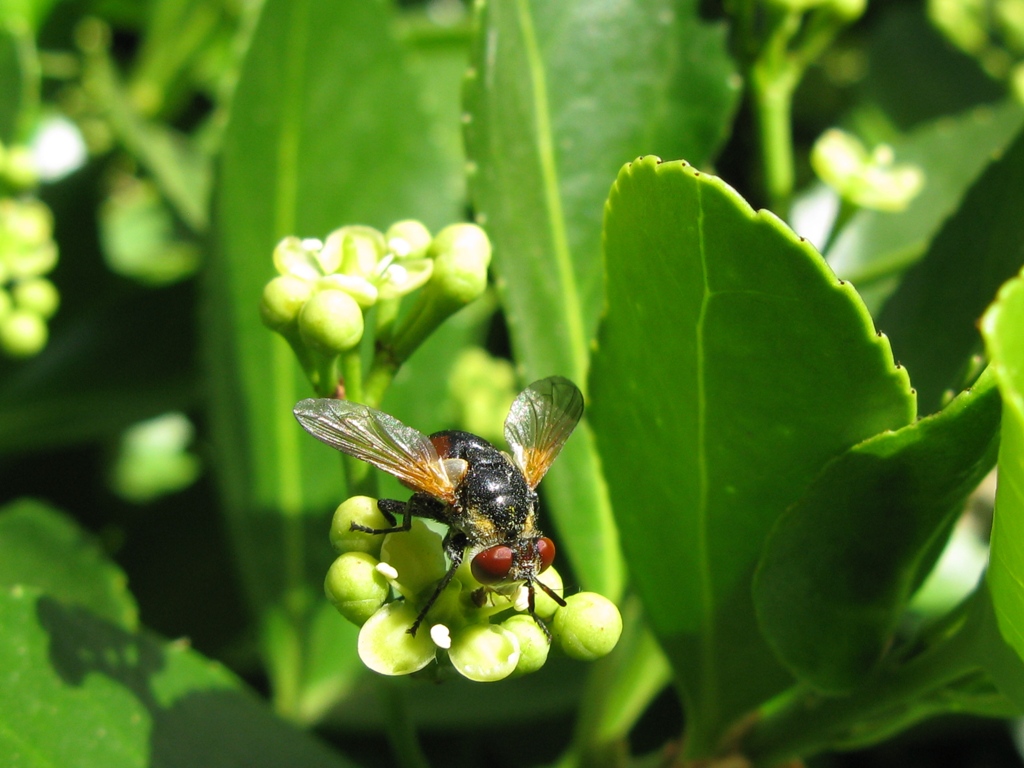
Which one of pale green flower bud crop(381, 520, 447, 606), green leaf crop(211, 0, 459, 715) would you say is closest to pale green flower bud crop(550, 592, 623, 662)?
pale green flower bud crop(381, 520, 447, 606)

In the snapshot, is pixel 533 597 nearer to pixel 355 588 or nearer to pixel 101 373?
pixel 355 588

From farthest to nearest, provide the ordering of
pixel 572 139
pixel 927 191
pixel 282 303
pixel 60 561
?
pixel 927 191 < pixel 60 561 < pixel 572 139 < pixel 282 303

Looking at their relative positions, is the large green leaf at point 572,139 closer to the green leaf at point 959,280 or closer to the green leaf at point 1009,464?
the green leaf at point 959,280

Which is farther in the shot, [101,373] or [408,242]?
[101,373]

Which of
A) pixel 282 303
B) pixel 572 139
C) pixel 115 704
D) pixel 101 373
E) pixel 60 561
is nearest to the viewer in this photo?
pixel 282 303

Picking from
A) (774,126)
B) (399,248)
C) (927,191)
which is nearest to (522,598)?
(399,248)

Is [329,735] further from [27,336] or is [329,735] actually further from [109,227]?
[109,227]

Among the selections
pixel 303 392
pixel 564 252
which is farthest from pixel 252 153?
pixel 564 252
